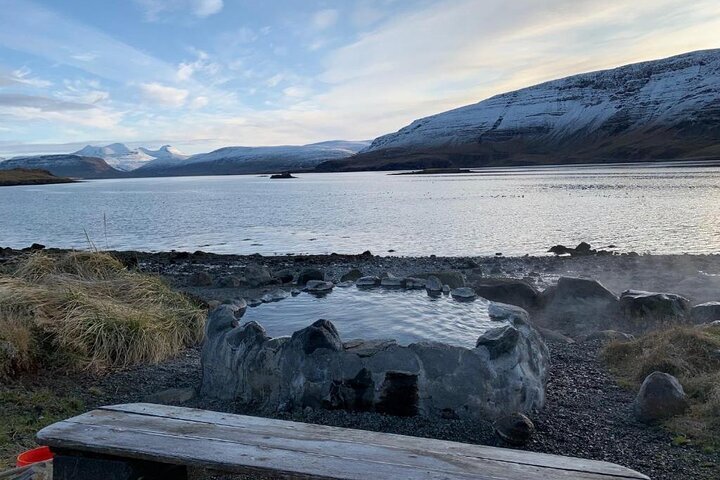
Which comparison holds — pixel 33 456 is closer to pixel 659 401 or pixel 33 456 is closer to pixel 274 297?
pixel 274 297

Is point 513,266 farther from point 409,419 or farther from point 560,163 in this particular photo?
point 560,163

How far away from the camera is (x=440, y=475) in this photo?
2812 mm

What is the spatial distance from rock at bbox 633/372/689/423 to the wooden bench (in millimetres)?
3039

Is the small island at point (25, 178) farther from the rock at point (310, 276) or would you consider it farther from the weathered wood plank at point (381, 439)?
the weathered wood plank at point (381, 439)

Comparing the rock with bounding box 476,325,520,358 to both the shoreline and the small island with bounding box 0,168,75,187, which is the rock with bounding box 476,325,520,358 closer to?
the shoreline

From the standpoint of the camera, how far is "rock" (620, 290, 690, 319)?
31.9 feet

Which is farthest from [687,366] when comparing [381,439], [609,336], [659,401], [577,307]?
[381,439]

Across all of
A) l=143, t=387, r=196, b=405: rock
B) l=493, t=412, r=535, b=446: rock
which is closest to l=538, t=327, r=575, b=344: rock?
l=493, t=412, r=535, b=446: rock

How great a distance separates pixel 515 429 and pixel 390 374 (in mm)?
1271

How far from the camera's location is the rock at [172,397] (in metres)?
6.35

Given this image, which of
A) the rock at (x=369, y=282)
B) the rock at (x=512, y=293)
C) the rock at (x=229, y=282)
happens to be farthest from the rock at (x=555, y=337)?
the rock at (x=229, y=282)

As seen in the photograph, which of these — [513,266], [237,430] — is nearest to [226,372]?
[237,430]

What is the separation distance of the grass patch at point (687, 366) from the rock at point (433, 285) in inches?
96.0

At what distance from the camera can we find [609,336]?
866 centimetres
